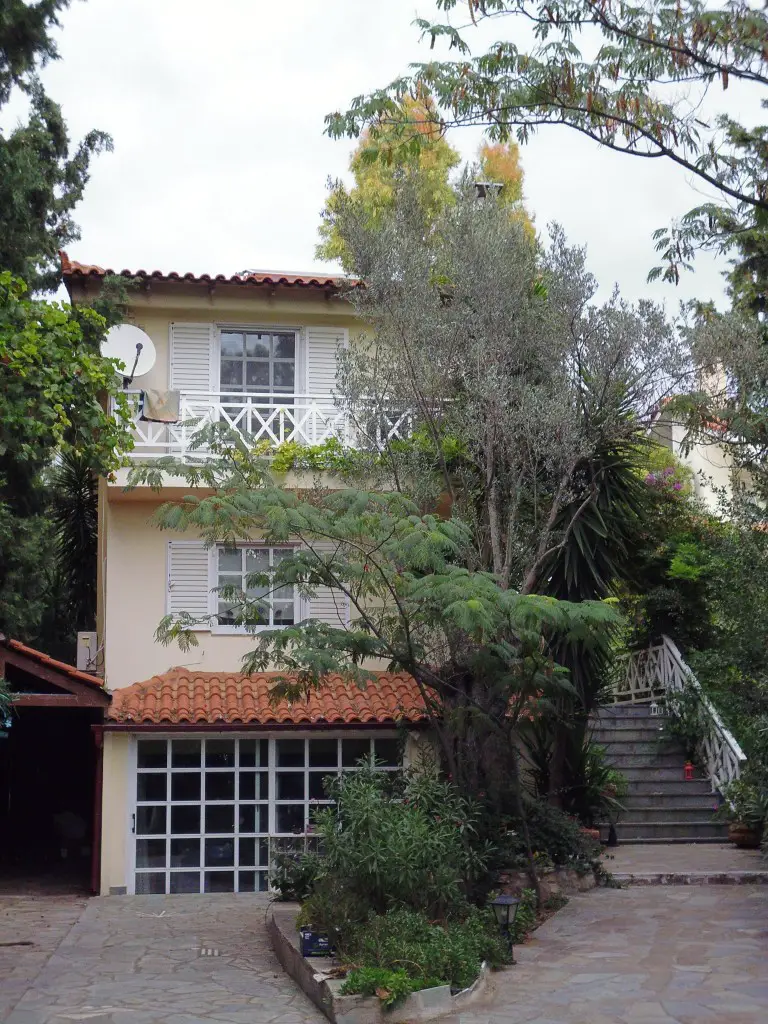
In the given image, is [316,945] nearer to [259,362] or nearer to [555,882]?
[555,882]

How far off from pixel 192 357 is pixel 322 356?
1949 millimetres

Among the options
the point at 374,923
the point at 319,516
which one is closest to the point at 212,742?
the point at 319,516

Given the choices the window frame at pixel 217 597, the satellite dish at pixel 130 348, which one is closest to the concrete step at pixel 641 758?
the window frame at pixel 217 597

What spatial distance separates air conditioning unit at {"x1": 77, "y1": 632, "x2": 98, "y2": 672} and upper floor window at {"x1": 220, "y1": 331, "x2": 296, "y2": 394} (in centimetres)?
426

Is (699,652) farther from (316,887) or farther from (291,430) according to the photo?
(316,887)

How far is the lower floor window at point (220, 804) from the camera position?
14898mm

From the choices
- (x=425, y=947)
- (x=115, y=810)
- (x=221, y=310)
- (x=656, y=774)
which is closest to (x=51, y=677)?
(x=115, y=810)

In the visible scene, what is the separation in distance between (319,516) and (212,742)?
547 centimetres

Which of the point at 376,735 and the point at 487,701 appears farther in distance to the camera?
the point at 376,735

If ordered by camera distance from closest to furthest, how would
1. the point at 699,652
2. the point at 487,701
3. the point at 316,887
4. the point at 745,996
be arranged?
the point at 745,996 → the point at 316,887 → the point at 487,701 → the point at 699,652

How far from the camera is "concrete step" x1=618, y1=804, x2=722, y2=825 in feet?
51.2

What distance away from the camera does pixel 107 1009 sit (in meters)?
8.67

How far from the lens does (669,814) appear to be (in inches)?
619

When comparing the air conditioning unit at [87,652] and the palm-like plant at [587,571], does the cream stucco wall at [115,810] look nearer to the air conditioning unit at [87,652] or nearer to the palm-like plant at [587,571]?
the air conditioning unit at [87,652]
